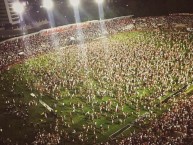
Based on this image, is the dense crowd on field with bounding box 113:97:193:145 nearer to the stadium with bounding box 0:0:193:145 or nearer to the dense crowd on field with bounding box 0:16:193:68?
the stadium with bounding box 0:0:193:145

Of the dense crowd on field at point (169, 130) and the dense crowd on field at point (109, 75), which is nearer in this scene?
the dense crowd on field at point (169, 130)

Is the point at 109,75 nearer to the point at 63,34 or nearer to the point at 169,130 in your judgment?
the point at 169,130

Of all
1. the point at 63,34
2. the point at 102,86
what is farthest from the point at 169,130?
the point at 63,34

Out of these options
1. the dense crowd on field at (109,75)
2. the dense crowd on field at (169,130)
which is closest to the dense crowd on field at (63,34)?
the dense crowd on field at (109,75)

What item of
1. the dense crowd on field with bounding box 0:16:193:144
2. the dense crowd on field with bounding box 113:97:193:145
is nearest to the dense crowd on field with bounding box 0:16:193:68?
the dense crowd on field with bounding box 0:16:193:144

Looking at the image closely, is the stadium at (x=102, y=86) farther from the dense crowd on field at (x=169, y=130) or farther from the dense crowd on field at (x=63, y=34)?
the dense crowd on field at (x=63, y=34)

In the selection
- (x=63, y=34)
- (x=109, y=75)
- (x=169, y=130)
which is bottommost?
(x=169, y=130)
